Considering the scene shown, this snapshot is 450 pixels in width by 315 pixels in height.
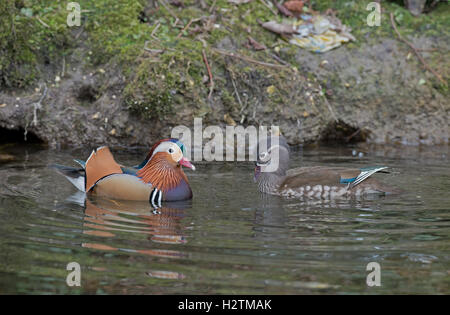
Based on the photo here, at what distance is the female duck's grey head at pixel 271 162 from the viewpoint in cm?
660

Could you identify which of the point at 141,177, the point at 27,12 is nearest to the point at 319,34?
the point at 27,12

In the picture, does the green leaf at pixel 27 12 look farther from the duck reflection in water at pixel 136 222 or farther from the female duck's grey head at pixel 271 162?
the female duck's grey head at pixel 271 162

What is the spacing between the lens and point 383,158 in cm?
813

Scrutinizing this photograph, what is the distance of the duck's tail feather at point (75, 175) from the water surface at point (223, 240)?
0.10 m

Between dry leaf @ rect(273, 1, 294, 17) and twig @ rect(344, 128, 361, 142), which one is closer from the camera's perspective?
twig @ rect(344, 128, 361, 142)

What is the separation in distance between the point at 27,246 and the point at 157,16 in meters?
5.65

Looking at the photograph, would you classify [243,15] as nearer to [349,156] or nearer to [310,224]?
[349,156]

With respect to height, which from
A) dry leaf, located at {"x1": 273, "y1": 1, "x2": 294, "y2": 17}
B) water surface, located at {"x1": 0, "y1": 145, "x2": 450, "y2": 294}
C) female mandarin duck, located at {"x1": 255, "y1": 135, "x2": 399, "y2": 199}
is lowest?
water surface, located at {"x1": 0, "y1": 145, "x2": 450, "y2": 294}

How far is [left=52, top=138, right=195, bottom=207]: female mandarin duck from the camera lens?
618cm

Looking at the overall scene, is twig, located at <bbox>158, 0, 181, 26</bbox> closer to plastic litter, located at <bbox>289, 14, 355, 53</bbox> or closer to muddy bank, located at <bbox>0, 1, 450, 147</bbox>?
muddy bank, located at <bbox>0, 1, 450, 147</bbox>

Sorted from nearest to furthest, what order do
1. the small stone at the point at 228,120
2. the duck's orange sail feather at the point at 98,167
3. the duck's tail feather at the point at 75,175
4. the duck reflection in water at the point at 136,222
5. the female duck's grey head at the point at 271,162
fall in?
the duck reflection in water at the point at 136,222 < the duck's orange sail feather at the point at 98,167 < the duck's tail feather at the point at 75,175 < the female duck's grey head at the point at 271,162 < the small stone at the point at 228,120

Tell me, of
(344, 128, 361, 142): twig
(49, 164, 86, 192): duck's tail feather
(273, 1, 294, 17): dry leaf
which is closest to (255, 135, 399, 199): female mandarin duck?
(49, 164, 86, 192): duck's tail feather

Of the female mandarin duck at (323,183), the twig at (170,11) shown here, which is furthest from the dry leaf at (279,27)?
the female mandarin duck at (323,183)

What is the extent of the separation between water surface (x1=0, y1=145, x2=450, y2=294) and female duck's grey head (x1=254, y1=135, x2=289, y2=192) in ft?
0.58
